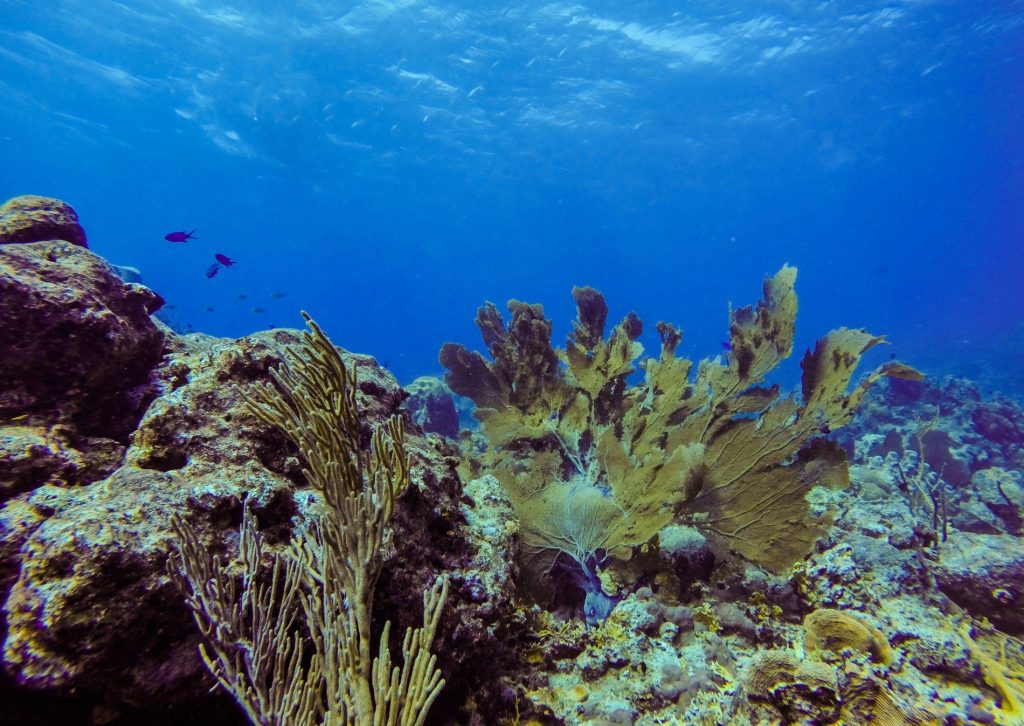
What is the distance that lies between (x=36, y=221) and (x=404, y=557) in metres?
4.32

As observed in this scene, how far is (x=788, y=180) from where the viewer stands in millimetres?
61375

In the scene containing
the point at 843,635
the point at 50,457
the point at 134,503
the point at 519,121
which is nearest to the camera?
the point at 134,503

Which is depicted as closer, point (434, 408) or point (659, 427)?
point (659, 427)

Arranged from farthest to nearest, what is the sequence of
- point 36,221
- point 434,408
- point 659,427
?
point 434,408, point 659,427, point 36,221

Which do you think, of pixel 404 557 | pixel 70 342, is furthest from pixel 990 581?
pixel 70 342

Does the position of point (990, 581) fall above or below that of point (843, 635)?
above

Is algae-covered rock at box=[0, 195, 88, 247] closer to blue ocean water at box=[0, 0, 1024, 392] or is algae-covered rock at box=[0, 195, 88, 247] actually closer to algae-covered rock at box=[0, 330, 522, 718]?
algae-covered rock at box=[0, 330, 522, 718]

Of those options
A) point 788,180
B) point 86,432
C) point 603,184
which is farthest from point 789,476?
point 788,180

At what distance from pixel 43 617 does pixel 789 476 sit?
194 inches

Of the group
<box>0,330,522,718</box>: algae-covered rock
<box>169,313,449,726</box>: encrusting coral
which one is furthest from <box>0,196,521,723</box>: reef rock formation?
<box>169,313,449,726</box>: encrusting coral

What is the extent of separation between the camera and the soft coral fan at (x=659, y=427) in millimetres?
3951

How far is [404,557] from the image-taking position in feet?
8.27

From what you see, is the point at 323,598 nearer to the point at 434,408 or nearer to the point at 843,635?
the point at 843,635

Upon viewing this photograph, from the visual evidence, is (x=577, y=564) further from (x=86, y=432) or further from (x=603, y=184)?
(x=603, y=184)
